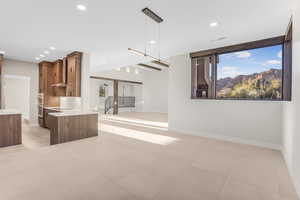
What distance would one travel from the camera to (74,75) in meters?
5.19

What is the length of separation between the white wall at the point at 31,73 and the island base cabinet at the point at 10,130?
330 cm

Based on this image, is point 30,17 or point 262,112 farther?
point 262,112

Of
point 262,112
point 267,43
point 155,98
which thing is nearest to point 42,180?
point 262,112

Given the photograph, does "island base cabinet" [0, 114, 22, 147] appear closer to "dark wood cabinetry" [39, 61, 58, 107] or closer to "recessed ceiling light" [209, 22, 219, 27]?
"dark wood cabinetry" [39, 61, 58, 107]

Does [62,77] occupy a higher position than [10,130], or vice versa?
[62,77]

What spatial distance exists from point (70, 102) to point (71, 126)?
1974mm

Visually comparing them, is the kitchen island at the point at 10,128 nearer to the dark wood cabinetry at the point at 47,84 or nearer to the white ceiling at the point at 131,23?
the white ceiling at the point at 131,23

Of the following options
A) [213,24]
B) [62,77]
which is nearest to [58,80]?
[62,77]

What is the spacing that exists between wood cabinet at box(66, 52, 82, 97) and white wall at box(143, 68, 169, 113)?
8350mm

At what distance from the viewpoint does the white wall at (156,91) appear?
12.7 meters

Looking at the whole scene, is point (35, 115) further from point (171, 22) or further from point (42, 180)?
point (171, 22)

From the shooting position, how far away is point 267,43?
380cm

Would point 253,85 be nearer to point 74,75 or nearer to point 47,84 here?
point 74,75

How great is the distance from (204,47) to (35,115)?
25.4 ft
